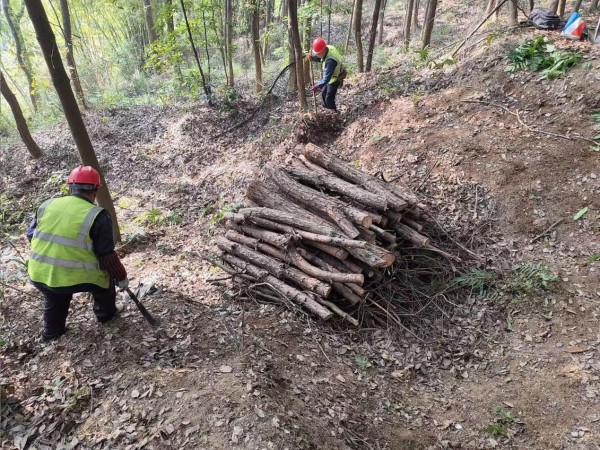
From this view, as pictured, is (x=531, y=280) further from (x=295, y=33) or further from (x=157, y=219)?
(x=157, y=219)

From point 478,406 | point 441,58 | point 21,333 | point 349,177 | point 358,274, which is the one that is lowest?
point 478,406

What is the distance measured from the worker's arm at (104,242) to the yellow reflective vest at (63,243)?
5 cm

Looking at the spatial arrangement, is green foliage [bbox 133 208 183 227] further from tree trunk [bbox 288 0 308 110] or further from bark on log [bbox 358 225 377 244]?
bark on log [bbox 358 225 377 244]

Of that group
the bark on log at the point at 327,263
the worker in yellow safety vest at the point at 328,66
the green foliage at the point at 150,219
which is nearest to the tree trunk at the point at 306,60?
the worker in yellow safety vest at the point at 328,66

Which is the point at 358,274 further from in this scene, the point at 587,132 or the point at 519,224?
the point at 587,132

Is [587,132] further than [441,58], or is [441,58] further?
[441,58]

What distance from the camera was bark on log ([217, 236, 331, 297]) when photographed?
191 inches

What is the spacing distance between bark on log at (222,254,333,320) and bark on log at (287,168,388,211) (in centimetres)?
153

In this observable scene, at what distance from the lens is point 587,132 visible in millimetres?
6516

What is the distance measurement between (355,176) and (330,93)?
4525mm

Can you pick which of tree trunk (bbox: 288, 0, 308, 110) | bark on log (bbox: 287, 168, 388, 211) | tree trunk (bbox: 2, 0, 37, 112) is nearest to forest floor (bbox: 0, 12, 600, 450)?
bark on log (bbox: 287, 168, 388, 211)

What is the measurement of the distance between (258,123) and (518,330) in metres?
8.82

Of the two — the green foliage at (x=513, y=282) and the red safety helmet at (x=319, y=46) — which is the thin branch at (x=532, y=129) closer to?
the green foliage at (x=513, y=282)

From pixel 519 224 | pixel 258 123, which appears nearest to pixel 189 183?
pixel 258 123
